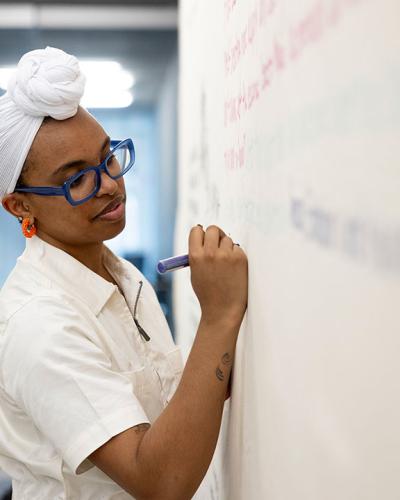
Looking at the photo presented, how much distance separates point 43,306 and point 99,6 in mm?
A: 2337

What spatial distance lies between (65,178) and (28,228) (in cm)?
13

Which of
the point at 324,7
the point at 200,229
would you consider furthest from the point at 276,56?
the point at 200,229

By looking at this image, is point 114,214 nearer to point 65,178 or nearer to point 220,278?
point 65,178

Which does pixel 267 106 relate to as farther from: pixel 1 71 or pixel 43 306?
pixel 1 71

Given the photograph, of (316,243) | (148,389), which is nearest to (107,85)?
(148,389)

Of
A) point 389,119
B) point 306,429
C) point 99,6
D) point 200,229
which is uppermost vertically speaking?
point 99,6

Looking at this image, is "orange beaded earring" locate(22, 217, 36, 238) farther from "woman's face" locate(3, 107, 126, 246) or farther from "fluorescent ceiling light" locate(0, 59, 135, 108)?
"fluorescent ceiling light" locate(0, 59, 135, 108)

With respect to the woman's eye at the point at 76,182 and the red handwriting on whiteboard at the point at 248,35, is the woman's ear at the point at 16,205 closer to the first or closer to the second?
the woman's eye at the point at 76,182

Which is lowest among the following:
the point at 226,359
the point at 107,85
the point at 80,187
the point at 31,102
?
the point at 226,359

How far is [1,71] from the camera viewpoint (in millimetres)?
3031

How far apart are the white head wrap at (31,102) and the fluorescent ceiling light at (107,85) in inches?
86.0

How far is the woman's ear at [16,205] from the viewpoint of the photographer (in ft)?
3.44

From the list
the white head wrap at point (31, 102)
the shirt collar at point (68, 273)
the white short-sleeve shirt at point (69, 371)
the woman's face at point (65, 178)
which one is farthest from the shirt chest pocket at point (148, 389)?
the white head wrap at point (31, 102)

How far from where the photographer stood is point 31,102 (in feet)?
3.26
